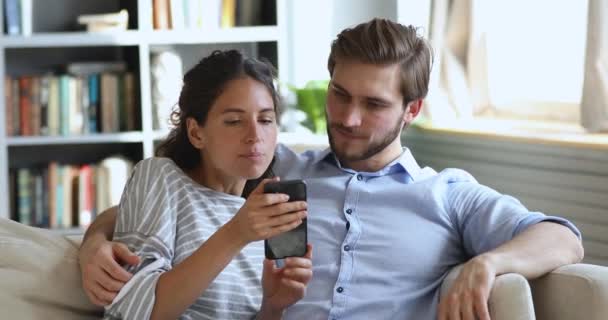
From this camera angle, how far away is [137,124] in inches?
161

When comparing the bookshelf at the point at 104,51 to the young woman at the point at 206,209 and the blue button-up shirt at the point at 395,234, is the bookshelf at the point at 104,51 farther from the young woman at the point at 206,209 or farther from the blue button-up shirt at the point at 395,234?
the young woman at the point at 206,209

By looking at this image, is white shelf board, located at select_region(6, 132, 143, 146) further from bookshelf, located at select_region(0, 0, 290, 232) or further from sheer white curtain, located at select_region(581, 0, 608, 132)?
sheer white curtain, located at select_region(581, 0, 608, 132)

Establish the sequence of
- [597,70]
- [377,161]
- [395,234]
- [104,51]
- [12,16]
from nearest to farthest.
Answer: [395,234]
[377,161]
[597,70]
[12,16]
[104,51]

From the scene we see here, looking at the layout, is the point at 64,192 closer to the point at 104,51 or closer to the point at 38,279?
the point at 104,51

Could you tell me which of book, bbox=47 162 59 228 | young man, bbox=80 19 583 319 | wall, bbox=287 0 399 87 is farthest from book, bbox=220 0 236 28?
young man, bbox=80 19 583 319

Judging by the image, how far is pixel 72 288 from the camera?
184 cm

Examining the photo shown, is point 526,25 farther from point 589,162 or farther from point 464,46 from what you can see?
point 589,162

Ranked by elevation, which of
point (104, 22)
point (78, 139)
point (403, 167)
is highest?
point (104, 22)

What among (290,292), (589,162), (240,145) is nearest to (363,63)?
(240,145)

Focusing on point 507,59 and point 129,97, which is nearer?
point 507,59

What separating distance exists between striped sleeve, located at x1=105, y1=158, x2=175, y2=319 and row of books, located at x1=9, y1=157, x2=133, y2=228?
2.21 m

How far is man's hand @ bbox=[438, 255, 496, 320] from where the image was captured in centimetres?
166

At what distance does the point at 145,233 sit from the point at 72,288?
20 cm

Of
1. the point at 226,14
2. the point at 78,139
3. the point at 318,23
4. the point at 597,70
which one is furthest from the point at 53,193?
the point at 597,70
